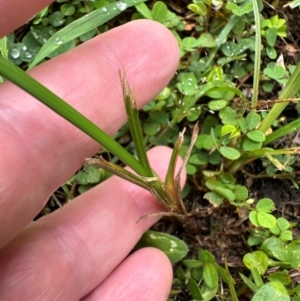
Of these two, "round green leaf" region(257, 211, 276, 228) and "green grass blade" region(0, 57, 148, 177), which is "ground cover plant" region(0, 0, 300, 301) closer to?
"round green leaf" region(257, 211, 276, 228)

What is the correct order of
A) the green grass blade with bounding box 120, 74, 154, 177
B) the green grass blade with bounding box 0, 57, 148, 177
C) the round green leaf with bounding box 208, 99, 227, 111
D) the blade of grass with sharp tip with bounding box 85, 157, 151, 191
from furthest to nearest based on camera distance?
the round green leaf with bounding box 208, 99, 227, 111, the blade of grass with sharp tip with bounding box 85, 157, 151, 191, the green grass blade with bounding box 120, 74, 154, 177, the green grass blade with bounding box 0, 57, 148, 177

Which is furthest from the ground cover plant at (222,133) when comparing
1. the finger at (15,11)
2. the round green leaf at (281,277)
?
the finger at (15,11)

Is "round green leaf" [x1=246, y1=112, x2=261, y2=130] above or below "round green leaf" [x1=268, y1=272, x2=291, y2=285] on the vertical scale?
above

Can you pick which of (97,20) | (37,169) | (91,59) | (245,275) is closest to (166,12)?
(97,20)

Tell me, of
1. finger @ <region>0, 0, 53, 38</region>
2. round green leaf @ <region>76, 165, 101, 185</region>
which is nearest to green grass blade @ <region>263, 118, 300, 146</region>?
round green leaf @ <region>76, 165, 101, 185</region>

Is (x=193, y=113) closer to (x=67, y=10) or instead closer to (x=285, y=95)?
(x=285, y=95)

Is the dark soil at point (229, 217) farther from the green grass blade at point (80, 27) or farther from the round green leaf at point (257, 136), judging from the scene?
the green grass blade at point (80, 27)
